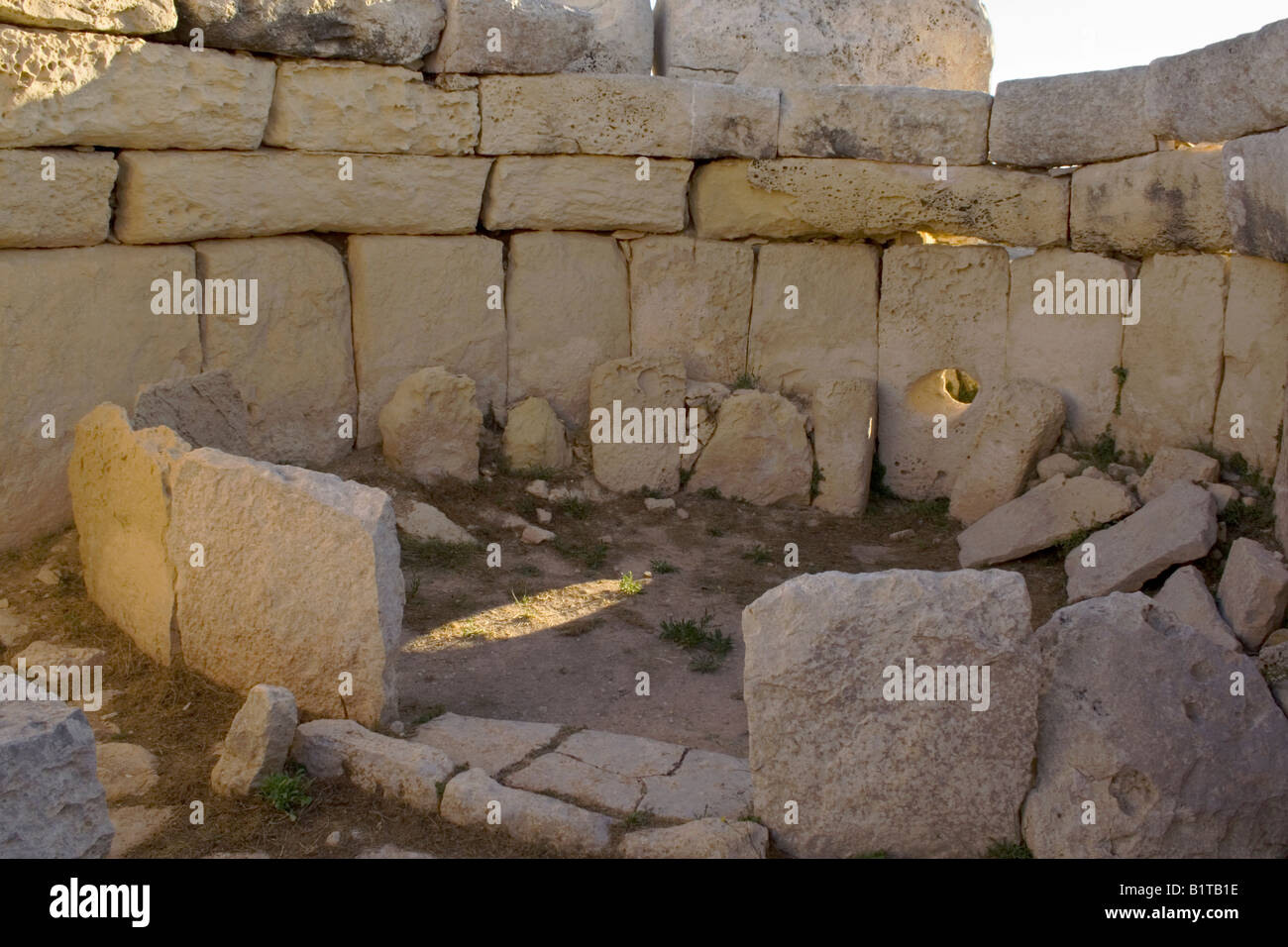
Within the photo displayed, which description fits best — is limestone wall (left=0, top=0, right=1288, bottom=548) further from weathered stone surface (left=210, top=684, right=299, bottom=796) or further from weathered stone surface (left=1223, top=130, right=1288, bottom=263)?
weathered stone surface (left=210, top=684, right=299, bottom=796)

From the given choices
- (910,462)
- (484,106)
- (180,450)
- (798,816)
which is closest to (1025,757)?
(798,816)

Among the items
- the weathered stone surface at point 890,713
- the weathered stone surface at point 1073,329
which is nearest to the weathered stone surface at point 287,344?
the weathered stone surface at point 1073,329

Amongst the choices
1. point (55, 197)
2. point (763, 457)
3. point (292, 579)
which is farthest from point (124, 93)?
point (763, 457)

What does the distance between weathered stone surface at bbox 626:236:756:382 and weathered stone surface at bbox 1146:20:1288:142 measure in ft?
8.52

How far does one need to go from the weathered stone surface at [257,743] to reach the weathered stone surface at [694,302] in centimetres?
446

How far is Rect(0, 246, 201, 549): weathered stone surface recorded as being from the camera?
646 centimetres

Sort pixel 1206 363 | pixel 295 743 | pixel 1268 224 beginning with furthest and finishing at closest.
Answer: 1. pixel 1206 363
2. pixel 1268 224
3. pixel 295 743

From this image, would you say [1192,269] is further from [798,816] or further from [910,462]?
[798,816]

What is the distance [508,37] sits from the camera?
7.48 metres

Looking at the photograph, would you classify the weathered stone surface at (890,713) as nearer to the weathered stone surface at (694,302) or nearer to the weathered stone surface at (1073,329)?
the weathered stone surface at (1073,329)

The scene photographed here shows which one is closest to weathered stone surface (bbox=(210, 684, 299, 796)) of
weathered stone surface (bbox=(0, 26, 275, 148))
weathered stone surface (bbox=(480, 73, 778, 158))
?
weathered stone surface (bbox=(0, 26, 275, 148))

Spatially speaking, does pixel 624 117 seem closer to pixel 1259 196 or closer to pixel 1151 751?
pixel 1259 196

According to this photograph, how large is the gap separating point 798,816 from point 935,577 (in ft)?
2.74

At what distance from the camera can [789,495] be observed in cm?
819
